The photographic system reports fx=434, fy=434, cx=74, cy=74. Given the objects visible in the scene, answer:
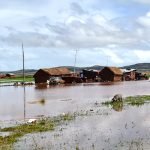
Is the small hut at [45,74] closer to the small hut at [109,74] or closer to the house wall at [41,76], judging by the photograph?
the house wall at [41,76]

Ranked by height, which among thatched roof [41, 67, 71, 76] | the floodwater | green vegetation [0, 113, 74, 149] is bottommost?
green vegetation [0, 113, 74, 149]

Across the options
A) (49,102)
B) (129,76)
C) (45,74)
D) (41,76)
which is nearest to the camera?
(49,102)

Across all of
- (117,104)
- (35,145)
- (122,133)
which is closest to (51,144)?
(35,145)

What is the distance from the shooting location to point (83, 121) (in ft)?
82.3

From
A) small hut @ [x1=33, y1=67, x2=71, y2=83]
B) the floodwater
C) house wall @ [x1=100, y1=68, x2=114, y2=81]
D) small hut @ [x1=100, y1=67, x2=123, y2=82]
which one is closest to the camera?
the floodwater

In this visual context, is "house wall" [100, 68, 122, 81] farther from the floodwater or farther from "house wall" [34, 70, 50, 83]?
the floodwater

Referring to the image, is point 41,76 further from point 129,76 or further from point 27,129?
point 27,129

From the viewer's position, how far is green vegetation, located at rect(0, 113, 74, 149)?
18.9m

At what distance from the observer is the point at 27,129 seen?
888 inches

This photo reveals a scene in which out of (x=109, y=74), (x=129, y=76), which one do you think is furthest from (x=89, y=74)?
(x=129, y=76)

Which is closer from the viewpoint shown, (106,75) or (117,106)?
(117,106)

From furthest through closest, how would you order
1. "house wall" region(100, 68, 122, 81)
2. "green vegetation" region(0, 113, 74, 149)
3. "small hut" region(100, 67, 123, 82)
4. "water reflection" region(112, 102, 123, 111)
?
"house wall" region(100, 68, 122, 81)
"small hut" region(100, 67, 123, 82)
"water reflection" region(112, 102, 123, 111)
"green vegetation" region(0, 113, 74, 149)

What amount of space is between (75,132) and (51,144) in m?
3.05

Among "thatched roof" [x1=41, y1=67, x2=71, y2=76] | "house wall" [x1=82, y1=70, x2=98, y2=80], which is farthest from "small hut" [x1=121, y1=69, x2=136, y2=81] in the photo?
"thatched roof" [x1=41, y1=67, x2=71, y2=76]
